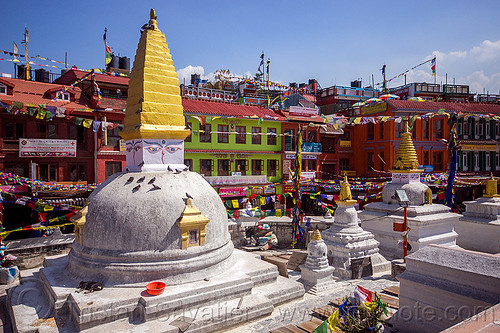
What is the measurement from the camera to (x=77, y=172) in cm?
2538

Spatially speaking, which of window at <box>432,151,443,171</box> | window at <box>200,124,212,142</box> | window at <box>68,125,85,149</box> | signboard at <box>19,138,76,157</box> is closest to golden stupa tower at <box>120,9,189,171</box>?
signboard at <box>19,138,76,157</box>

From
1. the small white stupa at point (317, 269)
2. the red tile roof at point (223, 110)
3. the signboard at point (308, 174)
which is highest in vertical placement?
the red tile roof at point (223, 110)

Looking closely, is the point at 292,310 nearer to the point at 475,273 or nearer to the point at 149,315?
the point at 149,315

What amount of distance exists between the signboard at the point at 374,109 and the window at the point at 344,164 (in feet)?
17.5

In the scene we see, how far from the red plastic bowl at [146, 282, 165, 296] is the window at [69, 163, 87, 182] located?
58.7ft

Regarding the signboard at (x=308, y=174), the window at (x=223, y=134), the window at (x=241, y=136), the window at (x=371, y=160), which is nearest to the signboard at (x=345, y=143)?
the window at (x=371, y=160)

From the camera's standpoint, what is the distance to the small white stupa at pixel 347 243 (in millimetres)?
16203

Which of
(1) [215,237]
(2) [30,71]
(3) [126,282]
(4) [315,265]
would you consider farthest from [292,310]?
(2) [30,71]

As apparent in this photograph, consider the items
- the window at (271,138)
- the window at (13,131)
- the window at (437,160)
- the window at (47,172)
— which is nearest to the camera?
the window at (13,131)

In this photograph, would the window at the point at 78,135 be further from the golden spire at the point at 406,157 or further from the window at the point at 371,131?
the window at the point at 371,131

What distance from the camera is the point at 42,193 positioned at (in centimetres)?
2208

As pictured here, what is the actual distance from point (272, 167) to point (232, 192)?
19.1 ft

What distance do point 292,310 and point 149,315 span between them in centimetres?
479

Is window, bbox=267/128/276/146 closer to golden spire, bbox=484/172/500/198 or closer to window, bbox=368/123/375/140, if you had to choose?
window, bbox=368/123/375/140
